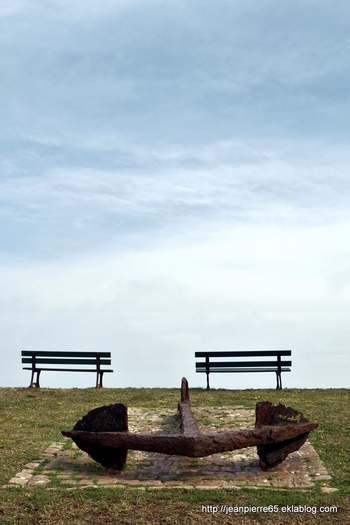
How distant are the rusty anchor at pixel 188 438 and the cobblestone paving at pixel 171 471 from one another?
20cm

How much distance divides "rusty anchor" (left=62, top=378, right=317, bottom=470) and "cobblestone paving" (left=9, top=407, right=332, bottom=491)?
20 cm

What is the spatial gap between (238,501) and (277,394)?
7353 mm

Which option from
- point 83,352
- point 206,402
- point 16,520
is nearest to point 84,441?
point 16,520

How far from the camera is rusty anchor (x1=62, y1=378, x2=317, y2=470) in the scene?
522cm

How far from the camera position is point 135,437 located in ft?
17.8

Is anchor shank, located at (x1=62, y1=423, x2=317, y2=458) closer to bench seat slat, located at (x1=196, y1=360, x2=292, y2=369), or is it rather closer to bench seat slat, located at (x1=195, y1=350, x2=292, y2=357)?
bench seat slat, located at (x1=196, y1=360, x2=292, y2=369)

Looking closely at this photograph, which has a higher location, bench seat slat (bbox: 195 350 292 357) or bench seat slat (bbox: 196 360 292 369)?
bench seat slat (bbox: 195 350 292 357)

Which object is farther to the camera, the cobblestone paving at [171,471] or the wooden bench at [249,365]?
the wooden bench at [249,365]

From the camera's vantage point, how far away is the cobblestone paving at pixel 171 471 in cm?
548

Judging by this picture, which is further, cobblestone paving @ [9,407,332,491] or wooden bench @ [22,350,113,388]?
wooden bench @ [22,350,113,388]

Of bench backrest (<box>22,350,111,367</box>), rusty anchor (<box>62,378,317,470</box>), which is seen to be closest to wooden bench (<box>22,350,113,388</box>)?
bench backrest (<box>22,350,111,367</box>)

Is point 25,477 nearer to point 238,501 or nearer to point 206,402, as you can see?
point 238,501

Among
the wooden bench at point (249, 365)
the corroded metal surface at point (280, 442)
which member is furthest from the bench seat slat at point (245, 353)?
the corroded metal surface at point (280, 442)

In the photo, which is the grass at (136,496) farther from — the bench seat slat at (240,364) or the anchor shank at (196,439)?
the bench seat slat at (240,364)
